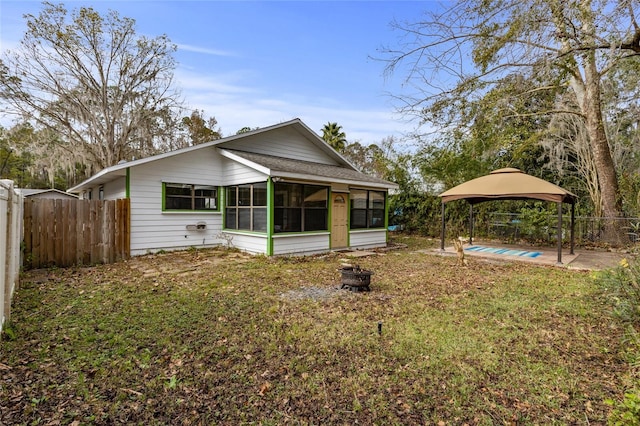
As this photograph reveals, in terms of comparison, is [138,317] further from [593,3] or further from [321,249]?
[593,3]

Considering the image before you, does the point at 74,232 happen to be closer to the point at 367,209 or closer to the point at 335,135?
the point at 367,209

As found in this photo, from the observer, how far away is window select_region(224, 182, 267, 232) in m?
8.89

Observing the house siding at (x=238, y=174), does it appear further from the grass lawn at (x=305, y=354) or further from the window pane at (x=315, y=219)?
the grass lawn at (x=305, y=354)

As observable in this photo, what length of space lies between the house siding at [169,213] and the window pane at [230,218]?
227 millimetres

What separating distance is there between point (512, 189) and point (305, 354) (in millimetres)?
8300

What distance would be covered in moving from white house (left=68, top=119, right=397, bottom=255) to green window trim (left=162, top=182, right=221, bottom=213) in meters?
0.03

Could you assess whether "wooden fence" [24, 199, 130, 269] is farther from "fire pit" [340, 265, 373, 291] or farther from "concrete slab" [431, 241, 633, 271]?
"concrete slab" [431, 241, 633, 271]

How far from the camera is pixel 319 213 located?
388 inches

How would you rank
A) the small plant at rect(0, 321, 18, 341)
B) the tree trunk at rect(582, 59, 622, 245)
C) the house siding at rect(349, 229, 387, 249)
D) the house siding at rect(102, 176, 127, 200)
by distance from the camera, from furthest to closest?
the house siding at rect(349, 229, 387, 249) < the tree trunk at rect(582, 59, 622, 245) < the house siding at rect(102, 176, 127, 200) < the small plant at rect(0, 321, 18, 341)

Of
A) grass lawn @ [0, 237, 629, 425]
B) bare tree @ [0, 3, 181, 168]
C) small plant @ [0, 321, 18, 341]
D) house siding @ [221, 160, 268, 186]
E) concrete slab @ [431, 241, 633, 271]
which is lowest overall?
Result: grass lawn @ [0, 237, 629, 425]

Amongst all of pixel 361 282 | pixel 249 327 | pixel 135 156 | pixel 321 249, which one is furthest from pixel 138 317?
pixel 135 156

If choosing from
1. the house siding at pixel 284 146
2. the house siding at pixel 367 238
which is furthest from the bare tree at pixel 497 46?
the house siding at pixel 284 146

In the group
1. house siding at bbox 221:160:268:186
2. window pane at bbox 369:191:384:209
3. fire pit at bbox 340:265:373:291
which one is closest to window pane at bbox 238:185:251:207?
house siding at bbox 221:160:268:186

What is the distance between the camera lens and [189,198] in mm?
9664
